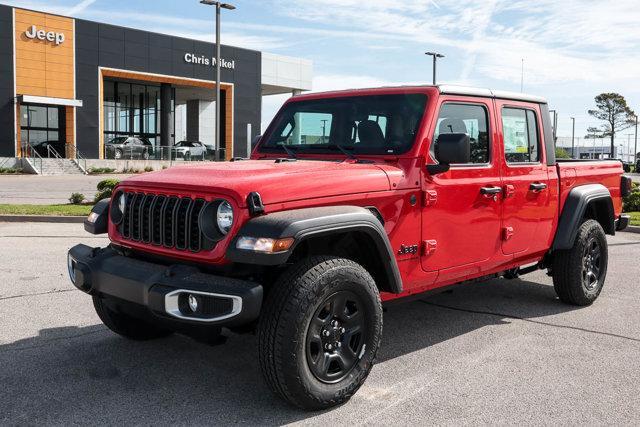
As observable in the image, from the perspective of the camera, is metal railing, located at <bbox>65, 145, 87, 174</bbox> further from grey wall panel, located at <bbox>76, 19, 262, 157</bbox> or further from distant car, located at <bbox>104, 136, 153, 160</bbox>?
distant car, located at <bbox>104, 136, 153, 160</bbox>

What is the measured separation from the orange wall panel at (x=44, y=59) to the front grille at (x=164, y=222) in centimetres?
4032

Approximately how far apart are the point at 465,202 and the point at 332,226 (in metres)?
1.44

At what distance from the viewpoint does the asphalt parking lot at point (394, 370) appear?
366 cm

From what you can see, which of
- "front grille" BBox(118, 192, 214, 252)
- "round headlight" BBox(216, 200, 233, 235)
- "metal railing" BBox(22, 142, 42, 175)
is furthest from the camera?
"metal railing" BBox(22, 142, 42, 175)

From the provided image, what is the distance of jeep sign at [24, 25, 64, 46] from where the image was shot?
40062 mm

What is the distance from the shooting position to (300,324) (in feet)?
11.3

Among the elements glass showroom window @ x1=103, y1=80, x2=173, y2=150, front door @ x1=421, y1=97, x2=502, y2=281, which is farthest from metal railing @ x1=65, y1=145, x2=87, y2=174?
front door @ x1=421, y1=97, x2=502, y2=281

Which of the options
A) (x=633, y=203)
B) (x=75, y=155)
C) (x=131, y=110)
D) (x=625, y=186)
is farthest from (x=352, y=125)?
(x=131, y=110)

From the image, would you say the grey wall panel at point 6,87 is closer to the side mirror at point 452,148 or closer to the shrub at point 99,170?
the shrub at point 99,170

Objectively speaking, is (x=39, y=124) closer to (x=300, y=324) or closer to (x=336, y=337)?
(x=336, y=337)

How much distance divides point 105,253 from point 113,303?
1.11 feet

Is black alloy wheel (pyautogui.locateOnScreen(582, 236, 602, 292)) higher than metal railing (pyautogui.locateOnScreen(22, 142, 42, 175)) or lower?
lower

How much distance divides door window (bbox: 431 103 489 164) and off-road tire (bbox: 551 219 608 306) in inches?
61.5

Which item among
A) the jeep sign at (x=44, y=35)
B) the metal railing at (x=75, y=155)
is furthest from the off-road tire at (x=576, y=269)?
the jeep sign at (x=44, y=35)
